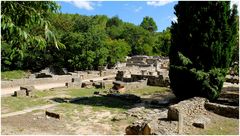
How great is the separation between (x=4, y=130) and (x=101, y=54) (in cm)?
3012

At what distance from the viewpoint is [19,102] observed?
21.0m

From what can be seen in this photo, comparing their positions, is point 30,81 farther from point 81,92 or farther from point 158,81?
point 158,81

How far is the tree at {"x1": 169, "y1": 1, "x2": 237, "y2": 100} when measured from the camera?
64.1 ft

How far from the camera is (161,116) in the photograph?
51.0 ft

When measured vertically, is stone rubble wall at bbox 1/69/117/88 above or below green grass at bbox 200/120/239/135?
above

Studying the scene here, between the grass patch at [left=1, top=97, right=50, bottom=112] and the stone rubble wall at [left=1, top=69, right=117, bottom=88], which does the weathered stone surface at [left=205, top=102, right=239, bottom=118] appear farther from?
the stone rubble wall at [left=1, top=69, right=117, bottom=88]

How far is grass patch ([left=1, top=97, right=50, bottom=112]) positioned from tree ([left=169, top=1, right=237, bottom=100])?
29.0ft

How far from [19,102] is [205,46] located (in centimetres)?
1181

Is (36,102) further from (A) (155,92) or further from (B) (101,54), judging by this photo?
(B) (101,54)

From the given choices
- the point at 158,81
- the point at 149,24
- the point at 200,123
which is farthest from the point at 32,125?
the point at 149,24

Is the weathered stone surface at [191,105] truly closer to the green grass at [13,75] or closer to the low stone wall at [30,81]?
the low stone wall at [30,81]

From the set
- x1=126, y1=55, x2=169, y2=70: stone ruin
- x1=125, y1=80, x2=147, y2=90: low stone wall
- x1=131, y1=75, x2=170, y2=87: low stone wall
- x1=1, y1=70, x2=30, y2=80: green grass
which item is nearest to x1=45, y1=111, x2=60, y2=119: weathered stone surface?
x1=125, y1=80, x2=147, y2=90: low stone wall

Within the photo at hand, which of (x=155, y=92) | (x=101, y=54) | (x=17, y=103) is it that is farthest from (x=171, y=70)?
(x=101, y=54)

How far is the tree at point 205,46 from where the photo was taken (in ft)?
64.1
